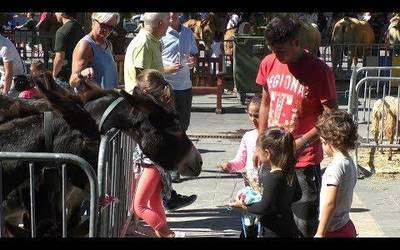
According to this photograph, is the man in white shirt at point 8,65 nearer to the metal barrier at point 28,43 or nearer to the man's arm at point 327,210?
the man's arm at point 327,210

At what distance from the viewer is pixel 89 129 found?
4.76m

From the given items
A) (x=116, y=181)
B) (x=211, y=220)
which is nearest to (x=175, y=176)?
(x=211, y=220)

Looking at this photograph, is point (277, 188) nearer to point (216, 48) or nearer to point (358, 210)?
point (358, 210)

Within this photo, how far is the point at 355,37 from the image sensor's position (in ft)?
65.0

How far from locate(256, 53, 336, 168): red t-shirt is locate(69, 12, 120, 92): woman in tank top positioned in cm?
180

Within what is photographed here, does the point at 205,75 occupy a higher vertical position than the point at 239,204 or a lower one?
lower

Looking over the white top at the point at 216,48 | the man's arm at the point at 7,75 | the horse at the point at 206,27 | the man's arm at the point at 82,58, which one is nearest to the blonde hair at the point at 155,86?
the man's arm at the point at 82,58

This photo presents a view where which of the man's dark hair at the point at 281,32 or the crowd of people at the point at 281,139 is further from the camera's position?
the man's dark hair at the point at 281,32

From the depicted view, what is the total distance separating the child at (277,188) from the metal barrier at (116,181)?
0.88 metres

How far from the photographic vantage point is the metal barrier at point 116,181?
15.1ft

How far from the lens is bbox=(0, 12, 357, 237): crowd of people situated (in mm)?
4746

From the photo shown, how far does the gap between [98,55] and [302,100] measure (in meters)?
2.18

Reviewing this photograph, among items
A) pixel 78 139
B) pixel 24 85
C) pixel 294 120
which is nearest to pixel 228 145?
pixel 24 85

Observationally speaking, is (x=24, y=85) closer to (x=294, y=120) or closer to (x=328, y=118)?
(x=294, y=120)
